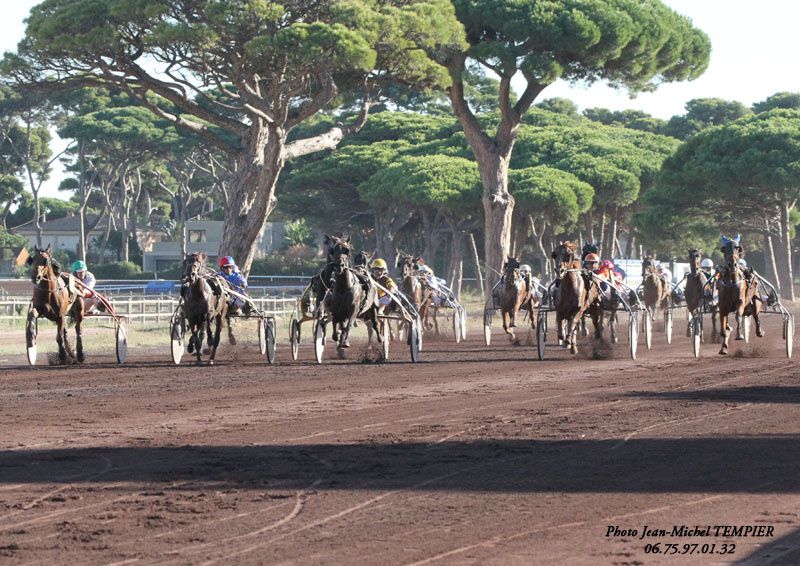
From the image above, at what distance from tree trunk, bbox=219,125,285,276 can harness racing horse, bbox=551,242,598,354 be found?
36.4 ft

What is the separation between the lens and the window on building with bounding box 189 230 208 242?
7383 centimetres

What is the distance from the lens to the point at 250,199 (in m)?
28.4

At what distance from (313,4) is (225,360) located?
36.2 feet

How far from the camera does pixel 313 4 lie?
27.6 metres

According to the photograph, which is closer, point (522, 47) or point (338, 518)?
point (338, 518)

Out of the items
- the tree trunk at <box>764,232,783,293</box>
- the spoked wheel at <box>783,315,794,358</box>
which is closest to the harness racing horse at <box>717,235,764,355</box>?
the spoked wheel at <box>783,315,794,358</box>

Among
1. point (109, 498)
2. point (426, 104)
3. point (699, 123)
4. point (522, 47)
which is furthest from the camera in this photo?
point (699, 123)

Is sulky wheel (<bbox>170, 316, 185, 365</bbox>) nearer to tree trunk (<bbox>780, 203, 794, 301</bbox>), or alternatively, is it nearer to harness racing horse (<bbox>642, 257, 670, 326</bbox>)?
harness racing horse (<bbox>642, 257, 670, 326</bbox>)

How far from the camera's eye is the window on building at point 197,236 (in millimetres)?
73831

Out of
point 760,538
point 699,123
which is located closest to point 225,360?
point 760,538

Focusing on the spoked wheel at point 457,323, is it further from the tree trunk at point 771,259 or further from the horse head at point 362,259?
the tree trunk at point 771,259

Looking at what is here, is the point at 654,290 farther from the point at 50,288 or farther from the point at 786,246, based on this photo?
the point at 786,246

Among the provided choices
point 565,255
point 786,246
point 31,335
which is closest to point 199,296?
point 31,335

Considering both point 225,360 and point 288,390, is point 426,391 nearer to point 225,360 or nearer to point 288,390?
point 288,390
